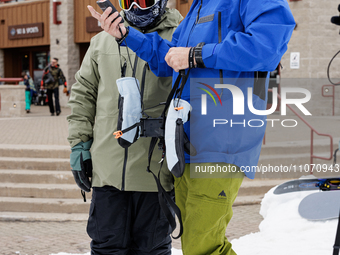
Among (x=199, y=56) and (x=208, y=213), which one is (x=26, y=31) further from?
(x=208, y=213)

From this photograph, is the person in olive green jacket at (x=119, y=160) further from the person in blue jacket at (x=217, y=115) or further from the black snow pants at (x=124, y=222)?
the person in blue jacket at (x=217, y=115)

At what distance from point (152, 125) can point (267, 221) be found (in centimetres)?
290

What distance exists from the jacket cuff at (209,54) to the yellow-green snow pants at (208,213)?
0.45 metres

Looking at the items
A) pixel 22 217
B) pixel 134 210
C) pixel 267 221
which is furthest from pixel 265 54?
pixel 22 217

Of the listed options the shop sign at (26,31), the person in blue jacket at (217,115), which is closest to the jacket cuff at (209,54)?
the person in blue jacket at (217,115)

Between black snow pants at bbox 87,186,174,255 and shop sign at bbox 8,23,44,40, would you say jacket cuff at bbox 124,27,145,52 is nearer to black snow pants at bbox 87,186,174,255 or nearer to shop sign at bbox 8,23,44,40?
black snow pants at bbox 87,186,174,255

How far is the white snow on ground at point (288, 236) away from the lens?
3539mm

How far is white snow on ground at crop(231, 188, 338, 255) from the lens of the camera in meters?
3.54

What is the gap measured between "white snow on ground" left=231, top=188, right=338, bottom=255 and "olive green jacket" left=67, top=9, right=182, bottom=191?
1.75 metres

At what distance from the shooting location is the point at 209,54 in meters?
1.67

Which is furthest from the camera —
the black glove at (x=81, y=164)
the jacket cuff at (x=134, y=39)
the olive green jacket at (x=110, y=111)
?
the black glove at (x=81, y=164)

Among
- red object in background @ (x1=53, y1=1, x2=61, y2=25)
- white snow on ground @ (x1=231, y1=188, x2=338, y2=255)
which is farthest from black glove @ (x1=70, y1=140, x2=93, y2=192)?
red object in background @ (x1=53, y1=1, x2=61, y2=25)

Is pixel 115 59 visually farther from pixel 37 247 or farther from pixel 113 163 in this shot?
pixel 37 247

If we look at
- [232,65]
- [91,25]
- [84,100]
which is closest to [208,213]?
[232,65]
